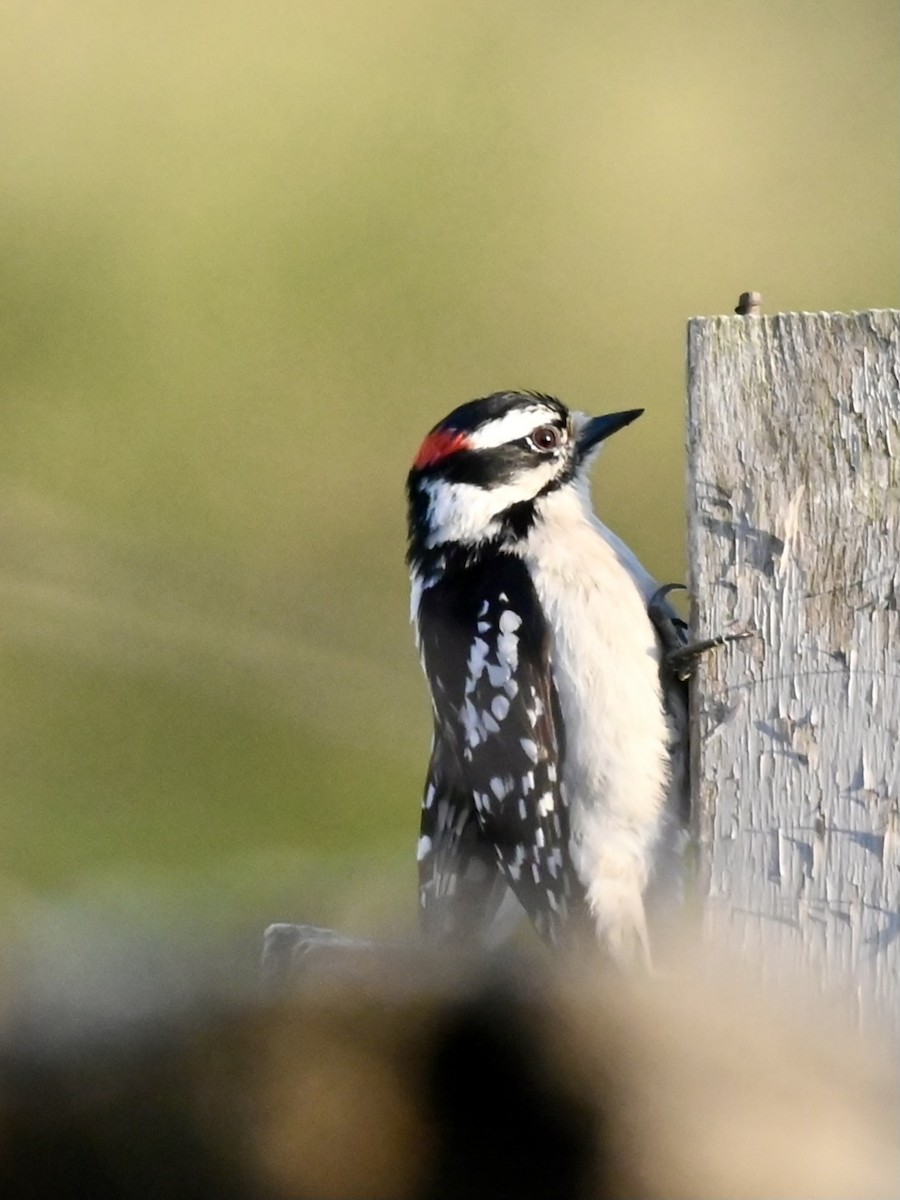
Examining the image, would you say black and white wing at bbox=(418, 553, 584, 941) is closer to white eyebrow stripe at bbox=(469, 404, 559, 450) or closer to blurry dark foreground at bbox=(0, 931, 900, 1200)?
white eyebrow stripe at bbox=(469, 404, 559, 450)

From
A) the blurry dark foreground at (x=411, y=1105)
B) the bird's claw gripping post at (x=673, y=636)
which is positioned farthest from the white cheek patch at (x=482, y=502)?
the blurry dark foreground at (x=411, y=1105)

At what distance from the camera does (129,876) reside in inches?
89.9

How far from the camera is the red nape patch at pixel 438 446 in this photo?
2.27 meters

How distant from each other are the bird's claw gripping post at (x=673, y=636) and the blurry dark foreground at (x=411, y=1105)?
57 cm

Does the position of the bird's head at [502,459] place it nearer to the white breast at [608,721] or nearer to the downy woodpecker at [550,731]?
the downy woodpecker at [550,731]

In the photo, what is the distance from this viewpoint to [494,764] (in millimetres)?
2053

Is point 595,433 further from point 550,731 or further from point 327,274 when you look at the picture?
point 327,274

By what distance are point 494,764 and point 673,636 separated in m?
0.31

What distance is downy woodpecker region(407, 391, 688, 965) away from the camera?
79.0 inches

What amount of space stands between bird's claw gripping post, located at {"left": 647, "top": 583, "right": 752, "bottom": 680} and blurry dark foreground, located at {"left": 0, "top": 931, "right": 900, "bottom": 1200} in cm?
57

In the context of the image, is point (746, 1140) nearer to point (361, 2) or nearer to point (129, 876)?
point (129, 876)

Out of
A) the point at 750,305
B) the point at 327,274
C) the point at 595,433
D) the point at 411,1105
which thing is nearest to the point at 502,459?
the point at 595,433

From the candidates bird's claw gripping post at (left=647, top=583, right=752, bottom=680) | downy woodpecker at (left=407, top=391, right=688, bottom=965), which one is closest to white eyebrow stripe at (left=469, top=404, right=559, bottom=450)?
downy woodpecker at (left=407, top=391, right=688, bottom=965)

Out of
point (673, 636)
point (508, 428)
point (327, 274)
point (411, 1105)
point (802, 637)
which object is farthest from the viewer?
point (327, 274)
